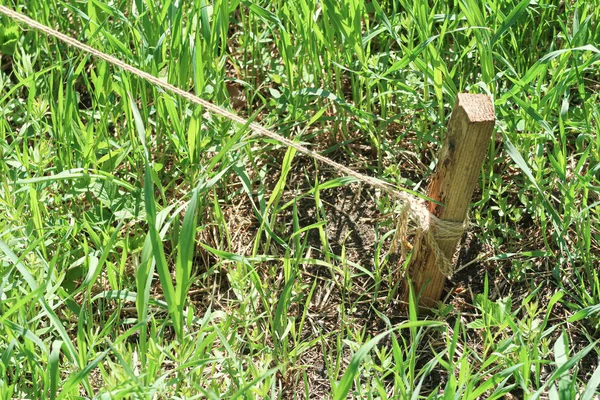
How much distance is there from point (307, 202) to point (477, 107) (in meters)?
0.81

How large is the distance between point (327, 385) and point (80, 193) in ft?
2.79

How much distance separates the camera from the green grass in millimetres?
2039

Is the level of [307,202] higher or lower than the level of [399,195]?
lower

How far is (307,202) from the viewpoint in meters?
2.50

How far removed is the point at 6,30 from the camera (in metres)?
2.70

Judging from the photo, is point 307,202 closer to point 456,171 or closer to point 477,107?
point 456,171

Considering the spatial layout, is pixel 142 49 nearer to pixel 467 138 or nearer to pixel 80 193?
pixel 80 193

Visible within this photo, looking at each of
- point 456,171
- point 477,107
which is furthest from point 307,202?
point 477,107

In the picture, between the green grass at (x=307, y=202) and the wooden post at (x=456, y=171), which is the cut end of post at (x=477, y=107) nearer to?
the wooden post at (x=456, y=171)

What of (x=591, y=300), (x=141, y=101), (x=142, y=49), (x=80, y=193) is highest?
(x=142, y=49)

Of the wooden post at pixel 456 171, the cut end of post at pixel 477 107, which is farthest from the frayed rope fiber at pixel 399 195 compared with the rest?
the cut end of post at pixel 477 107

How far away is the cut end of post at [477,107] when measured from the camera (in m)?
1.79

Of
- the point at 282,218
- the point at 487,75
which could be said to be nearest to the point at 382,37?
the point at 487,75

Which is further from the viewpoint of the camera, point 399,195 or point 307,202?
point 307,202
